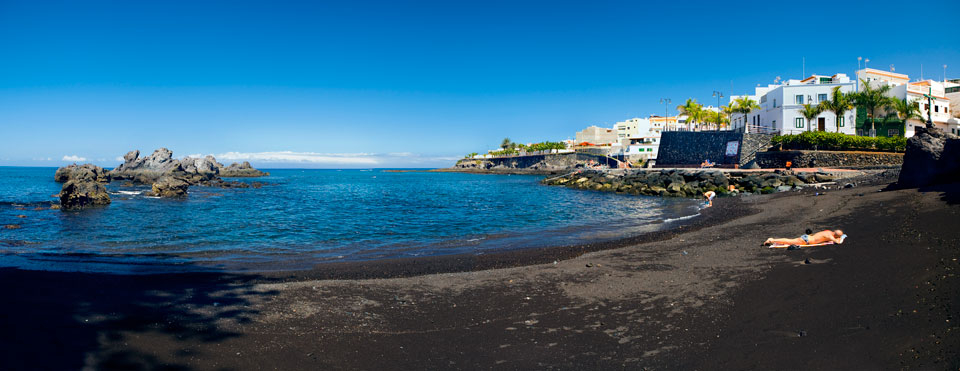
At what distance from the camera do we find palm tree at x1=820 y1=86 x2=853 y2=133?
5434cm

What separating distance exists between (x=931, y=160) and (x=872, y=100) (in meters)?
48.4

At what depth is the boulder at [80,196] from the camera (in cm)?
2791

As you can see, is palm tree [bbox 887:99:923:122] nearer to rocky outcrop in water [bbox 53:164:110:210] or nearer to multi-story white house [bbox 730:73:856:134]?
multi-story white house [bbox 730:73:856:134]

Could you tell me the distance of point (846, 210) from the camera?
16.8 metres

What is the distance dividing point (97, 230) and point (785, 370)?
24.5 m

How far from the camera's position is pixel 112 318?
674 centimetres

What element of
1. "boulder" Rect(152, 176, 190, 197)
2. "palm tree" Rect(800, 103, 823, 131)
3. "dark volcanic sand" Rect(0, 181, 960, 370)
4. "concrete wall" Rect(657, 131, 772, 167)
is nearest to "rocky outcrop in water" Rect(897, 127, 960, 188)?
"dark volcanic sand" Rect(0, 181, 960, 370)

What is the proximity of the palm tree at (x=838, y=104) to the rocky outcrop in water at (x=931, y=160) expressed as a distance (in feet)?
141

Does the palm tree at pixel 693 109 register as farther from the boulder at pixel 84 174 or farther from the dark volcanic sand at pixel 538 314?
the boulder at pixel 84 174

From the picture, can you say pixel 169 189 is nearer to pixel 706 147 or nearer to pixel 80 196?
pixel 80 196

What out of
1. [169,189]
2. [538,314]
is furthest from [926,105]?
[169,189]

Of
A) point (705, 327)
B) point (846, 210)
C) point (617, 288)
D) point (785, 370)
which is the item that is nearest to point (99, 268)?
point (617, 288)

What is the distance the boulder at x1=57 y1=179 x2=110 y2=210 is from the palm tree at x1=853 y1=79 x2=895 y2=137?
244 ft

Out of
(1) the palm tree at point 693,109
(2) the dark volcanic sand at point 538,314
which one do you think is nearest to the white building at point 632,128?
(1) the palm tree at point 693,109
